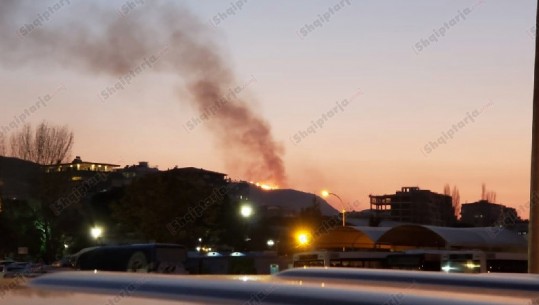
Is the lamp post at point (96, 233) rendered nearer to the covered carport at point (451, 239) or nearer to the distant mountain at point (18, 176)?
the distant mountain at point (18, 176)

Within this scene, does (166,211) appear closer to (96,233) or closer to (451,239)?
(96,233)

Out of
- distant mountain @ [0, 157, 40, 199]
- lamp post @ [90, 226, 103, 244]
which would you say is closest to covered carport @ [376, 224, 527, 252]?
lamp post @ [90, 226, 103, 244]

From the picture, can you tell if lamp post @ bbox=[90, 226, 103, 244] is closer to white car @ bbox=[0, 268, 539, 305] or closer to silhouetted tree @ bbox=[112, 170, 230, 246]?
silhouetted tree @ bbox=[112, 170, 230, 246]

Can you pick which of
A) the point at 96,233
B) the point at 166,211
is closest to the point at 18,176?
the point at 96,233

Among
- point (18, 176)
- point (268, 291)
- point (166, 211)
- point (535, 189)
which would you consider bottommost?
point (268, 291)

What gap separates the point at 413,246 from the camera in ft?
191

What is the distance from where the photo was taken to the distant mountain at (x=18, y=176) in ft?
199

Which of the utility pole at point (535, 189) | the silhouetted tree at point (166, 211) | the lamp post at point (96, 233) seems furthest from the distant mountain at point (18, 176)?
the utility pole at point (535, 189)

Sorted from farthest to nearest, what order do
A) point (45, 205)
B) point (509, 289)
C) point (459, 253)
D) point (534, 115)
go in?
point (45, 205)
point (459, 253)
point (534, 115)
point (509, 289)

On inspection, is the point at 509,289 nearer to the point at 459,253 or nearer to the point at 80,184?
the point at 459,253

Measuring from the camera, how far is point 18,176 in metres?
66.9

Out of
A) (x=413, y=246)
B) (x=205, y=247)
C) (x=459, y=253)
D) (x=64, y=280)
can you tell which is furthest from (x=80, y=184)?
(x=64, y=280)

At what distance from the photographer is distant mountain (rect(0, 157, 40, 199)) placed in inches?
2392

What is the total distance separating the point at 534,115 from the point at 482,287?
7627mm
